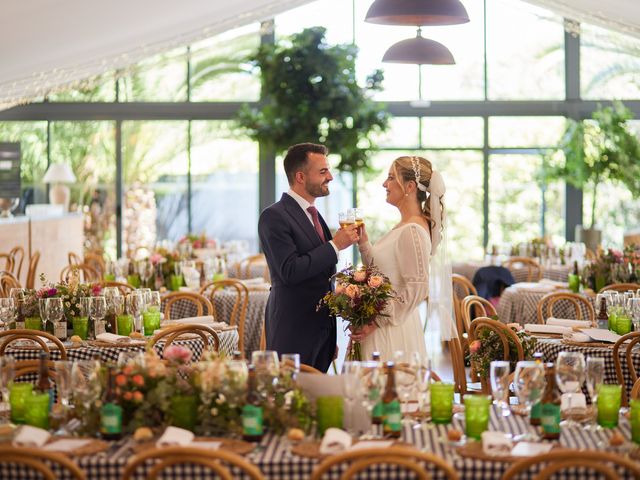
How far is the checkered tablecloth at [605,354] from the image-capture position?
580cm

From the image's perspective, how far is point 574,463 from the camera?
3.21 m

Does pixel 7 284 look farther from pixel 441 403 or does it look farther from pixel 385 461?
pixel 385 461

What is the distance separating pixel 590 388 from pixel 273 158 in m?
12.5

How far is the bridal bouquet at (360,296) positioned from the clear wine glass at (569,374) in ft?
4.76

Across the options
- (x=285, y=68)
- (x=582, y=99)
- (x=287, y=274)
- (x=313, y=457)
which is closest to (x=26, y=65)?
(x=287, y=274)

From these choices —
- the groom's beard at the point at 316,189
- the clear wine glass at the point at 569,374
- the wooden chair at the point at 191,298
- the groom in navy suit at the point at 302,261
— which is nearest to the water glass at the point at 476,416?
the clear wine glass at the point at 569,374

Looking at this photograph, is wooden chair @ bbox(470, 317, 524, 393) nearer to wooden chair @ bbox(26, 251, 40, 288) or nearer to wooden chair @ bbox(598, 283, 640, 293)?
wooden chair @ bbox(598, 283, 640, 293)

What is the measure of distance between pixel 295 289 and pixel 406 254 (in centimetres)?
60

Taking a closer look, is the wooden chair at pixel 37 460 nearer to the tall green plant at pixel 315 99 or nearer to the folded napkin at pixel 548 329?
the folded napkin at pixel 548 329

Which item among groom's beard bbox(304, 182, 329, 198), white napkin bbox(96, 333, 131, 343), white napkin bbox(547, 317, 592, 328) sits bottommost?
white napkin bbox(96, 333, 131, 343)

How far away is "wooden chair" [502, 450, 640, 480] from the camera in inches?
126

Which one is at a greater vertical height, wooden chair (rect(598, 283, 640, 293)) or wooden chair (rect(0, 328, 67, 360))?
wooden chair (rect(598, 283, 640, 293))

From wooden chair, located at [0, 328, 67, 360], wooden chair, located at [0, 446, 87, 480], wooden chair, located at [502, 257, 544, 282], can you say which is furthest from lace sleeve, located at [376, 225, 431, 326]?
wooden chair, located at [502, 257, 544, 282]

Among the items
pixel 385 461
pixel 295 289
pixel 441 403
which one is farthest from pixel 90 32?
pixel 385 461
